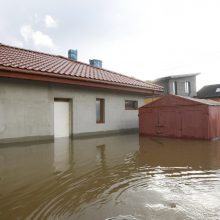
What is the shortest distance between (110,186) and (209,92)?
95.7ft

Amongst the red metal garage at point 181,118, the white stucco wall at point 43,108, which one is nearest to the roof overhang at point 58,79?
the white stucco wall at point 43,108

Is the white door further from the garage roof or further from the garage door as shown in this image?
the garage door

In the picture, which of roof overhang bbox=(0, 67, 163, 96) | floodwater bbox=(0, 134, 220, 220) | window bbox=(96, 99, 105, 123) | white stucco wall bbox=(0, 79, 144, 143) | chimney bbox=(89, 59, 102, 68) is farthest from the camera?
chimney bbox=(89, 59, 102, 68)

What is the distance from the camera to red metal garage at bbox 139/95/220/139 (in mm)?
9984

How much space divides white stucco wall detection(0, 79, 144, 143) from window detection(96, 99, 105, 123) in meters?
0.19

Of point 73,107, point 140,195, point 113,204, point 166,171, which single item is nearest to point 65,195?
point 113,204

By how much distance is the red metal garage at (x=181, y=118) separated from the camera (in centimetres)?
998

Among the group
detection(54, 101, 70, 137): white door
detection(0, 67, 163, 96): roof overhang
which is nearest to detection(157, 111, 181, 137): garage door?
detection(0, 67, 163, 96): roof overhang

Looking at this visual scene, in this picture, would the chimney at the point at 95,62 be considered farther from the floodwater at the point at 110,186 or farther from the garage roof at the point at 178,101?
the floodwater at the point at 110,186

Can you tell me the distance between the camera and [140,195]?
3.56m

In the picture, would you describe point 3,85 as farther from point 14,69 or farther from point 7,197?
point 7,197

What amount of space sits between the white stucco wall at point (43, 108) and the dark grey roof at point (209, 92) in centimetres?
1989

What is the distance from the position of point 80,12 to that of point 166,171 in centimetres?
1116

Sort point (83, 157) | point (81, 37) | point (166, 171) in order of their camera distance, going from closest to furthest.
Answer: point (166, 171)
point (83, 157)
point (81, 37)
